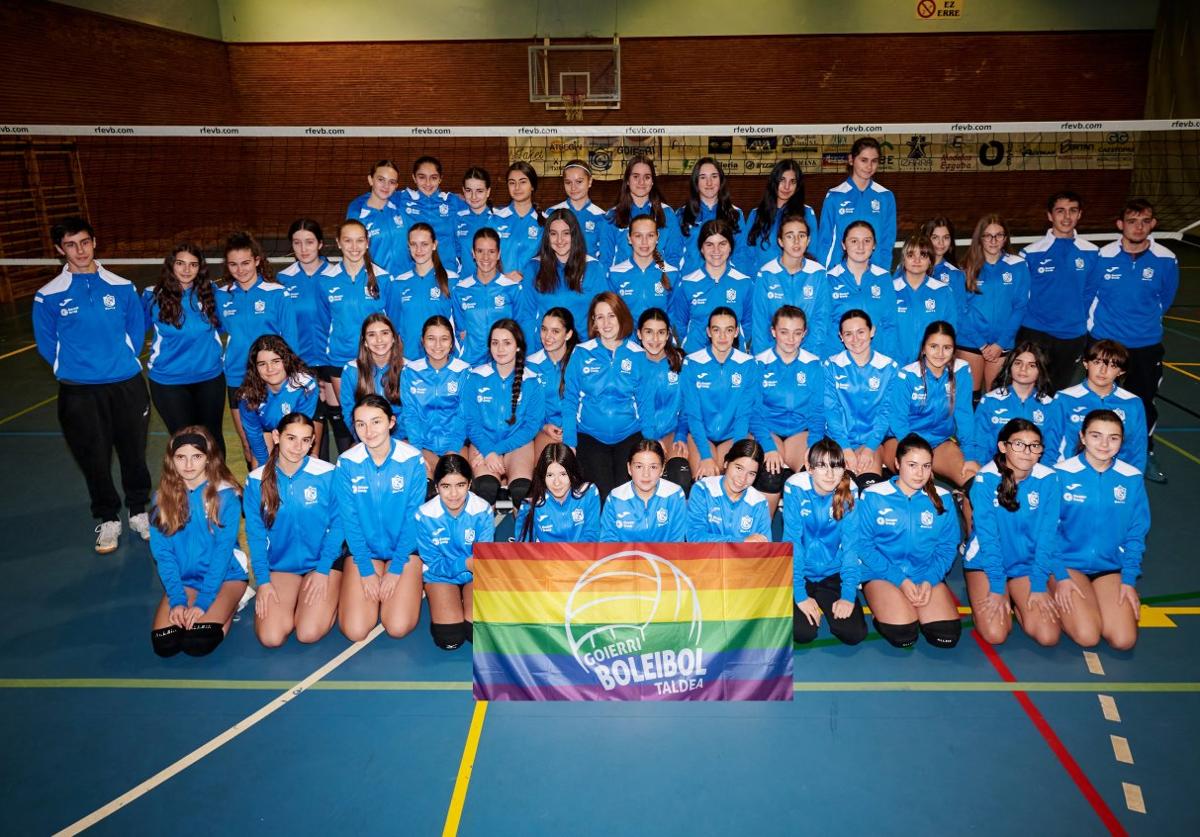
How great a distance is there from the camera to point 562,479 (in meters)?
5.12

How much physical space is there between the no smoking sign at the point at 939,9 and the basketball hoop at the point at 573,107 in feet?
26.2

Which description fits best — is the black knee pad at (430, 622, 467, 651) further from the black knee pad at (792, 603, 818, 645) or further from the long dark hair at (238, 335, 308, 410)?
the long dark hair at (238, 335, 308, 410)

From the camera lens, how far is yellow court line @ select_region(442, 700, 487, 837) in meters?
3.76

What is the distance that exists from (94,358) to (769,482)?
17.0ft

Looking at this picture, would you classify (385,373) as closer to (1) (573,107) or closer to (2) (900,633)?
(2) (900,633)

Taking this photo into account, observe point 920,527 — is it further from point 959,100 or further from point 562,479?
point 959,100

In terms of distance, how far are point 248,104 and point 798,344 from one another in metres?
18.4

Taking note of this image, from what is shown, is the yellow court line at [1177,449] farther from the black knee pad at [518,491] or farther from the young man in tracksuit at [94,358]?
the young man in tracksuit at [94,358]

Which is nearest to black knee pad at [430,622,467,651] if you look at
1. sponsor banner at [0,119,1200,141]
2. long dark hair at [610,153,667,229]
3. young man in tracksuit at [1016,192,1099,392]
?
long dark hair at [610,153,667,229]

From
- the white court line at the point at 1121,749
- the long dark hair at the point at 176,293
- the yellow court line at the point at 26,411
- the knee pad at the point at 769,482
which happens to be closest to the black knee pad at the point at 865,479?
the knee pad at the point at 769,482

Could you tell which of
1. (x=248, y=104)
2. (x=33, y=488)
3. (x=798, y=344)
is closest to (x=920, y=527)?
(x=798, y=344)

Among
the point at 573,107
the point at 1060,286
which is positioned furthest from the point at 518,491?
the point at 573,107

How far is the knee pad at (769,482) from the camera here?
6180mm

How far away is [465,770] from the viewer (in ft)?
13.4
